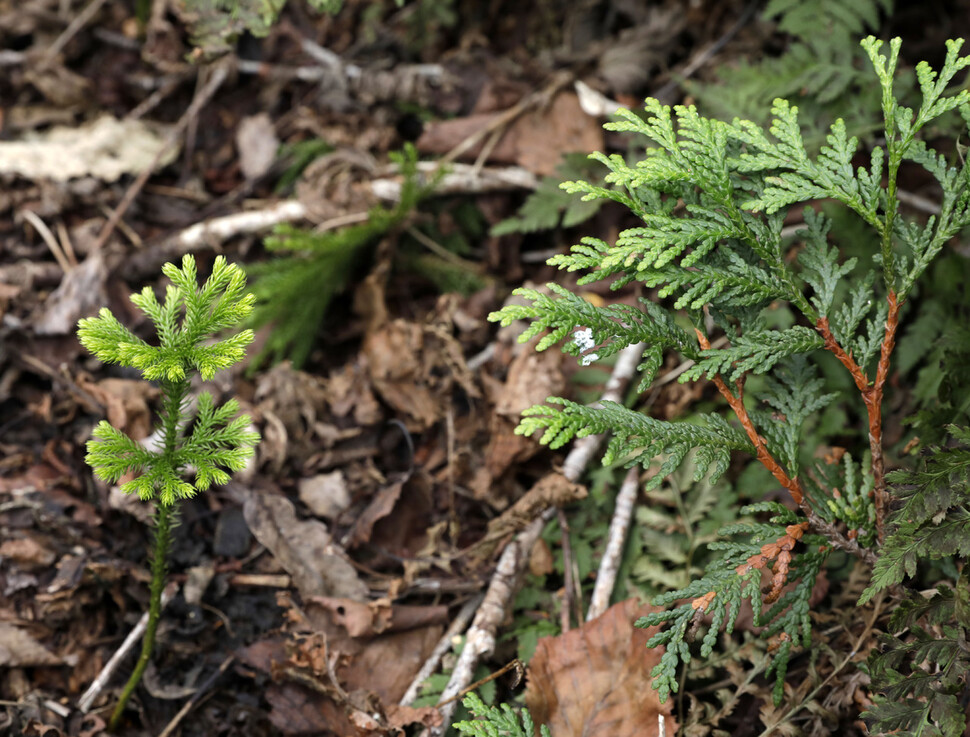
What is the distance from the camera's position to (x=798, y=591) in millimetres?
Answer: 1995

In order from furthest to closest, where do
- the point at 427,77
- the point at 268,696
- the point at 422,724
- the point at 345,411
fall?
1. the point at 427,77
2. the point at 345,411
3. the point at 268,696
4. the point at 422,724

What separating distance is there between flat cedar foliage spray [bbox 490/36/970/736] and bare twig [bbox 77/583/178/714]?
1.70 metres

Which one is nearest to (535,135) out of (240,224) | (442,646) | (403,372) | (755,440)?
(403,372)

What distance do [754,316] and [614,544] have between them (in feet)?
3.42

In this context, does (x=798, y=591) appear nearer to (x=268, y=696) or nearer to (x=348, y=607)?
(x=348, y=607)

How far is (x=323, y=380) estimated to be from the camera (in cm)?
336

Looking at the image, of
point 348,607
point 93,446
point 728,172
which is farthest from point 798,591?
point 93,446

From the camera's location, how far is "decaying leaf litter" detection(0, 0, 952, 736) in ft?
8.25

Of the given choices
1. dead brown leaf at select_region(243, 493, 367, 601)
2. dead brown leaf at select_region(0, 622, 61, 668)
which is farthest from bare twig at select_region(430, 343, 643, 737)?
dead brown leaf at select_region(0, 622, 61, 668)

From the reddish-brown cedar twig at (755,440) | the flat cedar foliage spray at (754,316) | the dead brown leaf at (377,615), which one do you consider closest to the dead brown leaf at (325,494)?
the dead brown leaf at (377,615)

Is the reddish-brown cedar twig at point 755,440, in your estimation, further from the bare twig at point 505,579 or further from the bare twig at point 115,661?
the bare twig at point 115,661

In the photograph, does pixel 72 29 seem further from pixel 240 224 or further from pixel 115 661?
pixel 115 661

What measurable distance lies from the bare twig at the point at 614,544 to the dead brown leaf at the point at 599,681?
112 millimetres

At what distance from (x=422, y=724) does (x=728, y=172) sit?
1946mm
